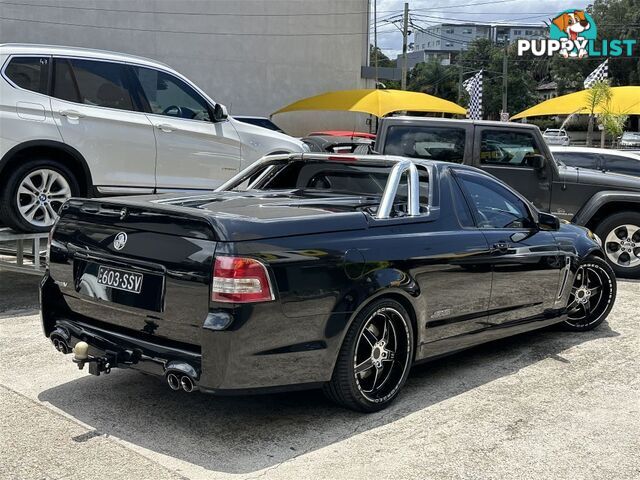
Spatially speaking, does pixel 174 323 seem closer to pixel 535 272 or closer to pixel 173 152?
pixel 535 272

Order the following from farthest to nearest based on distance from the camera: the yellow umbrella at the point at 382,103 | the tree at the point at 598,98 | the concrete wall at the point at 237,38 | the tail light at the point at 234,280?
the concrete wall at the point at 237,38
the tree at the point at 598,98
the yellow umbrella at the point at 382,103
the tail light at the point at 234,280

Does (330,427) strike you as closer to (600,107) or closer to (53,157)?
(53,157)

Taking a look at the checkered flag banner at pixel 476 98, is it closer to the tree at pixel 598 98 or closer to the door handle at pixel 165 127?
the tree at pixel 598 98

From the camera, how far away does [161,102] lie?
7695 mm

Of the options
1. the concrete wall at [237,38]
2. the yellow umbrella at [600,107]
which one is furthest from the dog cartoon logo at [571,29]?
the yellow umbrella at [600,107]

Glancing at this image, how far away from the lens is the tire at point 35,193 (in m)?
6.50

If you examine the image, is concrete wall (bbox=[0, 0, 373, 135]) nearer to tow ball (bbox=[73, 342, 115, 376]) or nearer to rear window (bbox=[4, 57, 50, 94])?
rear window (bbox=[4, 57, 50, 94])

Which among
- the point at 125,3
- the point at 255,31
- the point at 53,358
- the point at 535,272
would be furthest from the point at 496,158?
the point at 255,31

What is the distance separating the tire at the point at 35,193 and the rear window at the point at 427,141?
425 centimetres

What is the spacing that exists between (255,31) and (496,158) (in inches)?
782

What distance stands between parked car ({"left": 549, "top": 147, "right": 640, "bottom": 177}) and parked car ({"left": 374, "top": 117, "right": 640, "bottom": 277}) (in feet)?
8.80

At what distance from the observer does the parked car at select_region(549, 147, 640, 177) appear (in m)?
12.1

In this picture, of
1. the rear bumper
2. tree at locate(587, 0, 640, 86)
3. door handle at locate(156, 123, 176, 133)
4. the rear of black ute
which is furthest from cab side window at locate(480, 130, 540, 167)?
tree at locate(587, 0, 640, 86)

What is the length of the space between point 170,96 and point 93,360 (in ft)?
14.1
